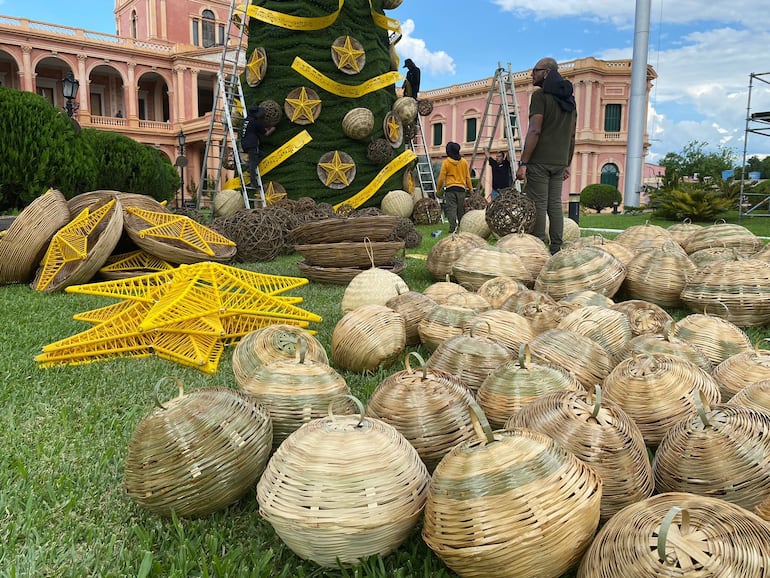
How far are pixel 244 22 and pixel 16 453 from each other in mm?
10371

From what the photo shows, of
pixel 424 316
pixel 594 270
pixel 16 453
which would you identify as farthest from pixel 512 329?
pixel 16 453

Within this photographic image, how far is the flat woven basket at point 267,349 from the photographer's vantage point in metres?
2.21

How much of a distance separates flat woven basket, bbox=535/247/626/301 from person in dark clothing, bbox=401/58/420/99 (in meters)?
8.69

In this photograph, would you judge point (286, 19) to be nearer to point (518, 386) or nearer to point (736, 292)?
point (736, 292)

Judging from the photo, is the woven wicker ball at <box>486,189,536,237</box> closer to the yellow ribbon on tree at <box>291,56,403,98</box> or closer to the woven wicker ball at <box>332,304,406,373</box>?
the yellow ribbon on tree at <box>291,56,403,98</box>

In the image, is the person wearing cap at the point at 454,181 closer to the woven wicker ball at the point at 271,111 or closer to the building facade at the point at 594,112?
the woven wicker ball at the point at 271,111

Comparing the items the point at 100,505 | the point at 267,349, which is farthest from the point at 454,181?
the point at 100,505

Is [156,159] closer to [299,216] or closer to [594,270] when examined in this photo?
[299,216]

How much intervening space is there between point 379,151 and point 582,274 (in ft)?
22.5

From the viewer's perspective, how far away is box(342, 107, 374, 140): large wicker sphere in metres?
9.41

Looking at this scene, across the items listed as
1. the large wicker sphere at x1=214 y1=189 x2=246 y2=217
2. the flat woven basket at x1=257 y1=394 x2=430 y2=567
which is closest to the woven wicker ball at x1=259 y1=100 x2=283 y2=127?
the large wicker sphere at x1=214 y1=189 x2=246 y2=217

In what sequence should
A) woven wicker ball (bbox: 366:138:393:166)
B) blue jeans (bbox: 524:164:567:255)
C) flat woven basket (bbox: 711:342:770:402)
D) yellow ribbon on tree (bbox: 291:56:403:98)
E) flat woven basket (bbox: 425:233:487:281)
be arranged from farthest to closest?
woven wicker ball (bbox: 366:138:393:166) → yellow ribbon on tree (bbox: 291:56:403:98) → blue jeans (bbox: 524:164:567:255) → flat woven basket (bbox: 425:233:487:281) → flat woven basket (bbox: 711:342:770:402)

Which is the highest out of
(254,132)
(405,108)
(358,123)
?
(405,108)

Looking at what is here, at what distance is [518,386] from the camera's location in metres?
1.76
